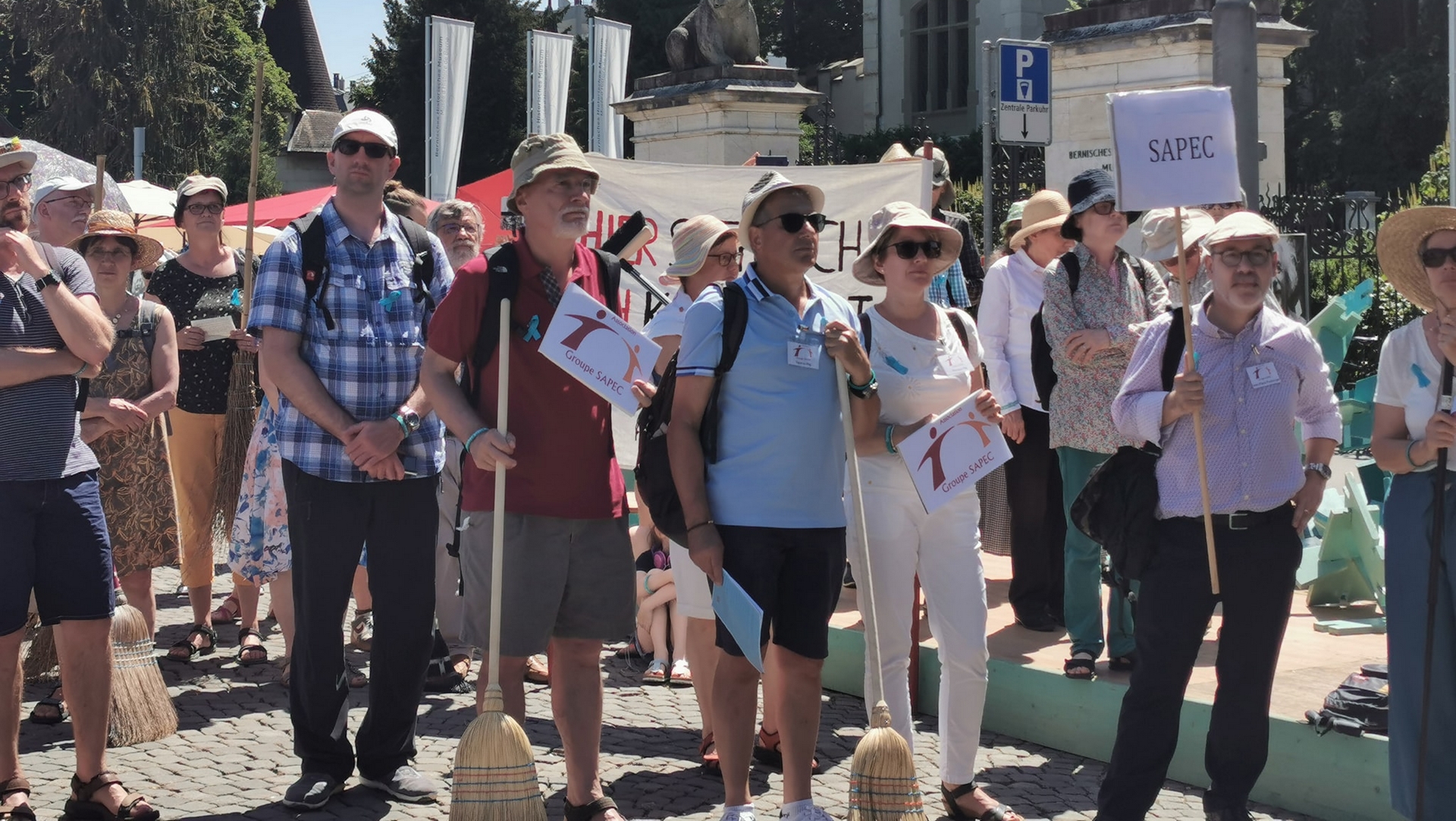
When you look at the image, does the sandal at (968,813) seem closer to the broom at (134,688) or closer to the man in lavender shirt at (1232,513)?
the man in lavender shirt at (1232,513)

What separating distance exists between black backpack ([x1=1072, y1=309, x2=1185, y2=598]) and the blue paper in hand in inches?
46.4

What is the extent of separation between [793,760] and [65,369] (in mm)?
2741

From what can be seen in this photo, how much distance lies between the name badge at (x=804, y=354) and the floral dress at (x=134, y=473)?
3.72 m

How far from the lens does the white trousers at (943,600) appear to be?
5371mm

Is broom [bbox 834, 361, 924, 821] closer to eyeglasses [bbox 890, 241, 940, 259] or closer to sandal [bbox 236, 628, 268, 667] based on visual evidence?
eyeglasses [bbox 890, 241, 940, 259]

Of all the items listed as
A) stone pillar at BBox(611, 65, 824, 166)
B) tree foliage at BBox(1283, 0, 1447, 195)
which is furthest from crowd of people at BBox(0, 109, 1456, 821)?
tree foliage at BBox(1283, 0, 1447, 195)

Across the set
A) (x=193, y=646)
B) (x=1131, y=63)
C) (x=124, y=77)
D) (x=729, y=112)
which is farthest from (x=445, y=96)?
(x=124, y=77)

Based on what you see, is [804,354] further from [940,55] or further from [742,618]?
[940,55]

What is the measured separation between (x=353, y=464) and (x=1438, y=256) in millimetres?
3500

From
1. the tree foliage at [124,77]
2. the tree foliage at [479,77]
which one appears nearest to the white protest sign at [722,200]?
the tree foliage at [479,77]

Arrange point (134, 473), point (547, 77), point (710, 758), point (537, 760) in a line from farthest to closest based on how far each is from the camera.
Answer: point (547, 77) < point (134, 473) < point (537, 760) < point (710, 758)

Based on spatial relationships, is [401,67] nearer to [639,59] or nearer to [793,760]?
[639,59]

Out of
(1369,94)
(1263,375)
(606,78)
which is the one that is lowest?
(1263,375)

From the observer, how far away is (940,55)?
41.9m
